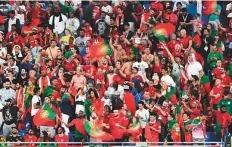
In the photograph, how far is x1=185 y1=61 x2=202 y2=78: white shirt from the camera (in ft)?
113

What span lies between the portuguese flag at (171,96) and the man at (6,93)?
13.4 ft

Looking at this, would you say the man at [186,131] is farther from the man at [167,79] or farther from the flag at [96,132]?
the flag at [96,132]

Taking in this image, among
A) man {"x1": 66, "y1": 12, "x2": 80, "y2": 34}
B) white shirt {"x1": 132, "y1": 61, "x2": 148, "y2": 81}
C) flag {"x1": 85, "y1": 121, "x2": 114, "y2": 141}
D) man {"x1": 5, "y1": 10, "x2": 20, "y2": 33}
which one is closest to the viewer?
flag {"x1": 85, "y1": 121, "x2": 114, "y2": 141}

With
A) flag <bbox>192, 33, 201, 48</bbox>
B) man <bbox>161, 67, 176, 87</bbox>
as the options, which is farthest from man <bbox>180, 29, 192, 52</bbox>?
man <bbox>161, 67, 176, 87</bbox>

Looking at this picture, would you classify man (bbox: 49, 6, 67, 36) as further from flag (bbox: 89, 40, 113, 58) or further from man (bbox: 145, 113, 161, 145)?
man (bbox: 145, 113, 161, 145)

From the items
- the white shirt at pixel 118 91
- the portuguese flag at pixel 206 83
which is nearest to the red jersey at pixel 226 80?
the portuguese flag at pixel 206 83

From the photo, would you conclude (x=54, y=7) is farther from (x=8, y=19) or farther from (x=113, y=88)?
(x=113, y=88)

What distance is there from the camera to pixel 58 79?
34.2 m

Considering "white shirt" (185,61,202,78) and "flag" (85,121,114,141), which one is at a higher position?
"white shirt" (185,61,202,78)

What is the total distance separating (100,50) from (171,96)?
3.23 metres

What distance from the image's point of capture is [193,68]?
34.4 m

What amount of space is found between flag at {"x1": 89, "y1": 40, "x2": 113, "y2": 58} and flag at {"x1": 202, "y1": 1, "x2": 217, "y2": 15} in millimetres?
3208

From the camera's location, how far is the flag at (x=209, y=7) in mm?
37094

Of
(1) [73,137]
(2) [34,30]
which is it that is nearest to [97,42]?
(2) [34,30]
